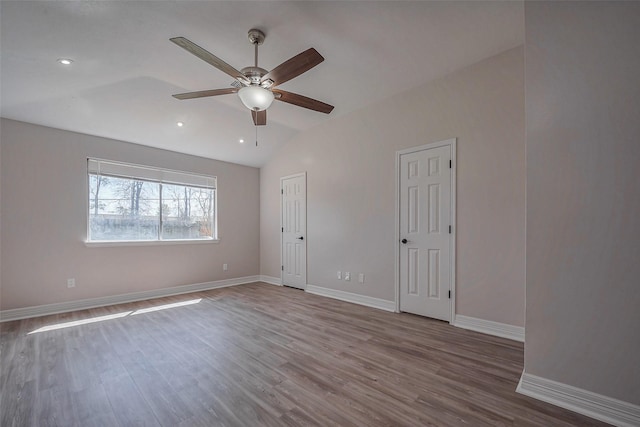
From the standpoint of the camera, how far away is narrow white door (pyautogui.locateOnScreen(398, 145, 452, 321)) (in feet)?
10.7

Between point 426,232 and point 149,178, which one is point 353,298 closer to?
point 426,232

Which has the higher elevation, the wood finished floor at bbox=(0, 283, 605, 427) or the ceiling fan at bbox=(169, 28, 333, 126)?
the ceiling fan at bbox=(169, 28, 333, 126)

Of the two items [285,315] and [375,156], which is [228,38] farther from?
[285,315]

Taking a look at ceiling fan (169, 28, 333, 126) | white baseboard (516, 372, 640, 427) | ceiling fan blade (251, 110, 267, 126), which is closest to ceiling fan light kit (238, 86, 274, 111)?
ceiling fan (169, 28, 333, 126)

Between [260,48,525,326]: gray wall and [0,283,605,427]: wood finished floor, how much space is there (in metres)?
0.63

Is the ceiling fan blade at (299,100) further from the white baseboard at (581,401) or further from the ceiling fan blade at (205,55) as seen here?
the white baseboard at (581,401)

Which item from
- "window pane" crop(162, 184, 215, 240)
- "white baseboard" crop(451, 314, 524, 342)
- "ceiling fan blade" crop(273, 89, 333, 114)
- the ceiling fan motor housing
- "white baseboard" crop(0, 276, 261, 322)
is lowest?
"white baseboard" crop(0, 276, 261, 322)

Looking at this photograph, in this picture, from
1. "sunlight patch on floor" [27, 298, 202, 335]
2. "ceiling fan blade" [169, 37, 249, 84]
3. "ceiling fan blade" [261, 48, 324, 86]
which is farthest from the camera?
"sunlight patch on floor" [27, 298, 202, 335]

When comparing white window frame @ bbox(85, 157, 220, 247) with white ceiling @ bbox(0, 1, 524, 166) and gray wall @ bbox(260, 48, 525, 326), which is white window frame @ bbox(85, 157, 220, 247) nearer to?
white ceiling @ bbox(0, 1, 524, 166)

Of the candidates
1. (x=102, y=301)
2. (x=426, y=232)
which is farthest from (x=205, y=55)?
(x=102, y=301)

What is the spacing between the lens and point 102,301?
404 centimetres

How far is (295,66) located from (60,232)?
4073 mm

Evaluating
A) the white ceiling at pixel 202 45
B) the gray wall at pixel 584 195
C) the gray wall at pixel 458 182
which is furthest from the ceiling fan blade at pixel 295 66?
the gray wall at pixel 458 182

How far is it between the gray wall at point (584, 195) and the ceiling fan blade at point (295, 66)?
61.8 inches
